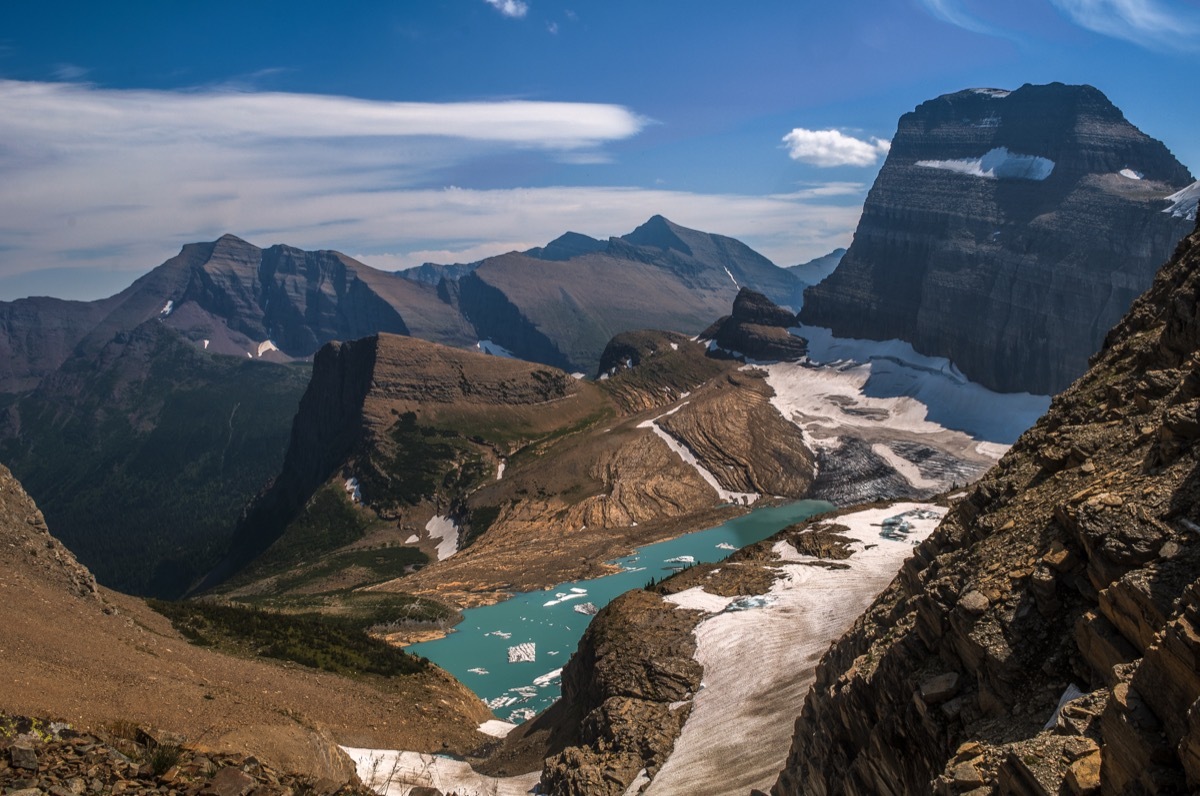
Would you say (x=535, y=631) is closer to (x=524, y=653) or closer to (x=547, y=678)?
(x=524, y=653)

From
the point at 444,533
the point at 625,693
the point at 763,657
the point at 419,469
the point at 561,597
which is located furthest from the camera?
the point at 419,469

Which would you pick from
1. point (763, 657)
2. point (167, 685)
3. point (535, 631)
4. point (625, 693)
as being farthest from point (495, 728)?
point (535, 631)

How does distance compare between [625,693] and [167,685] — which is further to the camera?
[625,693]

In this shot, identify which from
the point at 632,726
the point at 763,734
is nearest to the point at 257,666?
the point at 632,726

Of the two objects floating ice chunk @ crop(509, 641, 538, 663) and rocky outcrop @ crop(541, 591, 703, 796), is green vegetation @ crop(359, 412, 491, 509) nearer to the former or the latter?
floating ice chunk @ crop(509, 641, 538, 663)

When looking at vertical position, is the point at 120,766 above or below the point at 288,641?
above

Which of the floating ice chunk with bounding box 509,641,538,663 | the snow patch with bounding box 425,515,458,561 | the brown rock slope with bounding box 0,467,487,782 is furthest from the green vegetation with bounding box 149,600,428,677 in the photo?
the snow patch with bounding box 425,515,458,561
